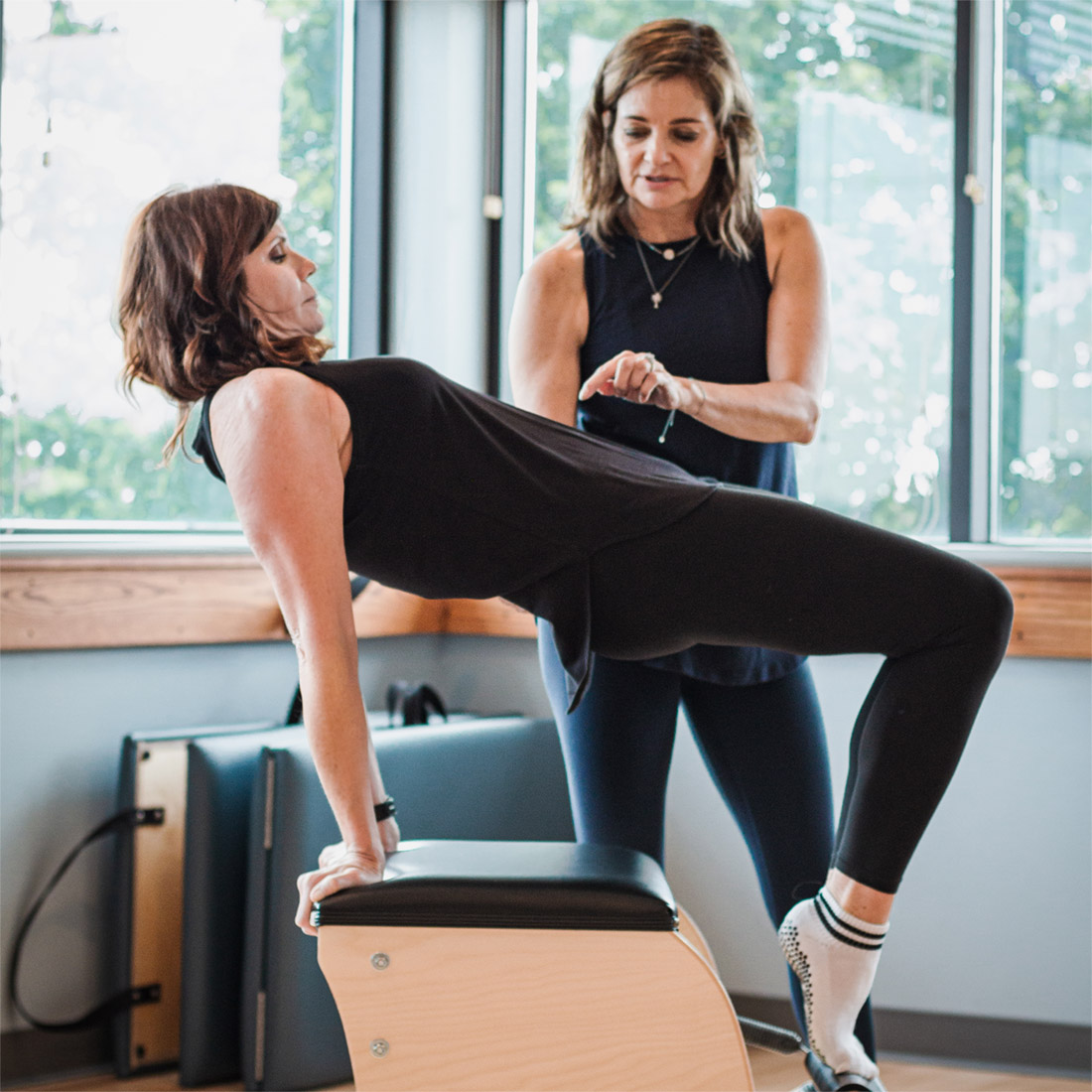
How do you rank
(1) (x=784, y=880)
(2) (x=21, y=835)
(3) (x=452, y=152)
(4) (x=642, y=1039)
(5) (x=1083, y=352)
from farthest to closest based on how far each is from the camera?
(3) (x=452, y=152) → (5) (x=1083, y=352) → (2) (x=21, y=835) → (1) (x=784, y=880) → (4) (x=642, y=1039)

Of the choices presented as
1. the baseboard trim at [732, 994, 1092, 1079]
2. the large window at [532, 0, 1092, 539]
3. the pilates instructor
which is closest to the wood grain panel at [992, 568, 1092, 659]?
the large window at [532, 0, 1092, 539]

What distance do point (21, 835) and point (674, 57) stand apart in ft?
5.13

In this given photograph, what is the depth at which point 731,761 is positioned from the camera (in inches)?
59.4

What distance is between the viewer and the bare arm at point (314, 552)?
114 cm

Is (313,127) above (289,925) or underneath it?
above

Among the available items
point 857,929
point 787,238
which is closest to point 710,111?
point 787,238

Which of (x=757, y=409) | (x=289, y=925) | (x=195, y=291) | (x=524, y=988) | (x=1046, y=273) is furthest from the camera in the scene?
(x=1046, y=273)

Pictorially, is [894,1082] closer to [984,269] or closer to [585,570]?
[585,570]

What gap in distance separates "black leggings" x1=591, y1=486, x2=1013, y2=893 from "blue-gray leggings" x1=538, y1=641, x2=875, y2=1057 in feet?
0.96

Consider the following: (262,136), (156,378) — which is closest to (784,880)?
(156,378)

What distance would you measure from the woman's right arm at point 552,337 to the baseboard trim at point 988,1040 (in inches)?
52.3

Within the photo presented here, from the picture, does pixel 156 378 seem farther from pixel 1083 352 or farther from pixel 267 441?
pixel 1083 352

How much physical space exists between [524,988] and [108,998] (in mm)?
1265

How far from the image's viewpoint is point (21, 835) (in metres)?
2.02
